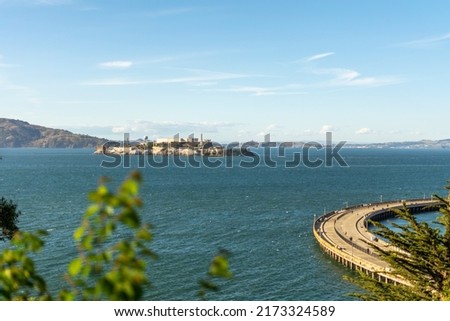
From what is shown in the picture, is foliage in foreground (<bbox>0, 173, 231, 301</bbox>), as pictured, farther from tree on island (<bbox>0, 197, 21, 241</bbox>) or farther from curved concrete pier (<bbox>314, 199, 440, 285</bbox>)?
curved concrete pier (<bbox>314, 199, 440, 285</bbox>)

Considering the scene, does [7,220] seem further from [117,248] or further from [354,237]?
[354,237]

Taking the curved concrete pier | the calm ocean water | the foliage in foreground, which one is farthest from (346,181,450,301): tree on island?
the calm ocean water

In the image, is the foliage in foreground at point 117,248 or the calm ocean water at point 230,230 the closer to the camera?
the foliage in foreground at point 117,248

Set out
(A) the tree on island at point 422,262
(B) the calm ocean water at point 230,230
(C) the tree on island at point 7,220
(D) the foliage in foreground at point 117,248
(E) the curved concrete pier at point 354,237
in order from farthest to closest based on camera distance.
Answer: (E) the curved concrete pier at point 354,237
(B) the calm ocean water at point 230,230
(C) the tree on island at point 7,220
(A) the tree on island at point 422,262
(D) the foliage in foreground at point 117,248

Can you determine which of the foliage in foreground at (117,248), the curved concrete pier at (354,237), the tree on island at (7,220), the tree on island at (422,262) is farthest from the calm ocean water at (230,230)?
the foliage in foreground at (117,248)

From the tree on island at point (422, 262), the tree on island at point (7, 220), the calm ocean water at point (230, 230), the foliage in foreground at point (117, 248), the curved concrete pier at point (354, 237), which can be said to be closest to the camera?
the foliage in foreground at point (117, 248)

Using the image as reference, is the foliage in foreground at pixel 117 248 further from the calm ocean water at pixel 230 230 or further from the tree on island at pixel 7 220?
the calm ocean water at pixel 230 230

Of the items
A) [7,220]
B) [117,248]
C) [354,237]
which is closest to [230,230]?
[354,237]
